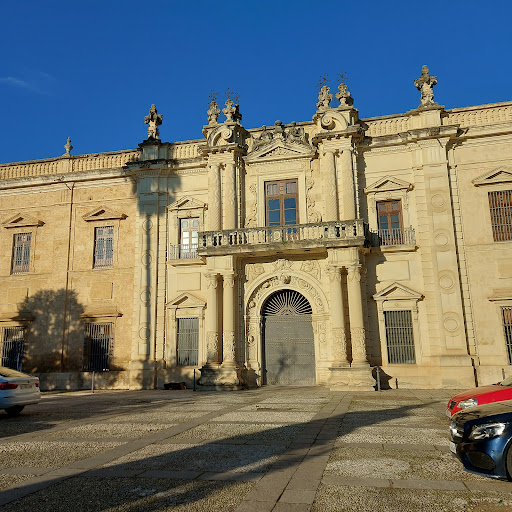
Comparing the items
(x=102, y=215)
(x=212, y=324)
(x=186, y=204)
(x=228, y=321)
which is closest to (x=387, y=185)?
(x=228, y=321)

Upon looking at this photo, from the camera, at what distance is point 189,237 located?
21562 mm

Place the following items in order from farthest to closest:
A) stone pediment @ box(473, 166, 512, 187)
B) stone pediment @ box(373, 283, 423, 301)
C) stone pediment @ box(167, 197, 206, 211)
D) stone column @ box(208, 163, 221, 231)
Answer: stone pediment @ box(167, 197, 206, 211) < stone column @ box(208, 163, 221, 231) < stone pediment @ box(473, 166, 512, 187) < stone pediment @ box(373, 283, 423, 301)

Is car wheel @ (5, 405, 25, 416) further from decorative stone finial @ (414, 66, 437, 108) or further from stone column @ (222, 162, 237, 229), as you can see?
decorative stone finial @ (414, 66, 437, 108)

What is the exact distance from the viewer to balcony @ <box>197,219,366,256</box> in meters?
18.2

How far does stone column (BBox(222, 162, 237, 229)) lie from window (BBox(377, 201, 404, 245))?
6139 millimetres

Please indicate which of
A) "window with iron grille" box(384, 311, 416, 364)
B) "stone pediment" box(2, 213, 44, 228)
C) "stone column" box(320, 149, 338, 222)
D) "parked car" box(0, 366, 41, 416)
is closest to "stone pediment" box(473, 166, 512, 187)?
"stone column" box(320, 149, 338, 222)

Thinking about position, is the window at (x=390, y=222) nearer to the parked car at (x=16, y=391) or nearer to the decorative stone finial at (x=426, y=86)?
the decorative stone finial at (x=426, y=86)

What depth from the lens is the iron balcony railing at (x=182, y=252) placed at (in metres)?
21.2

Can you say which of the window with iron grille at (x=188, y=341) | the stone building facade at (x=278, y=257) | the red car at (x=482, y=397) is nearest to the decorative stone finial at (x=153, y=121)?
the stone building facade at (x=278, y=257)

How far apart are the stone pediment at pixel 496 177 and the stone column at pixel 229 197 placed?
32.2ft

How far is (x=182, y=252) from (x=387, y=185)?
9.31 meters

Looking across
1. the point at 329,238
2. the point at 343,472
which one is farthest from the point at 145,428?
the point at 329,238

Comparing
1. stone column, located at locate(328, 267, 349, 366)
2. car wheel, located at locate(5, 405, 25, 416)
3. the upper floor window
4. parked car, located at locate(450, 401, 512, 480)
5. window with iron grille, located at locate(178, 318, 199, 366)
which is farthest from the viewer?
the upper floor window

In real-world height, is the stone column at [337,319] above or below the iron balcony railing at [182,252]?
below
